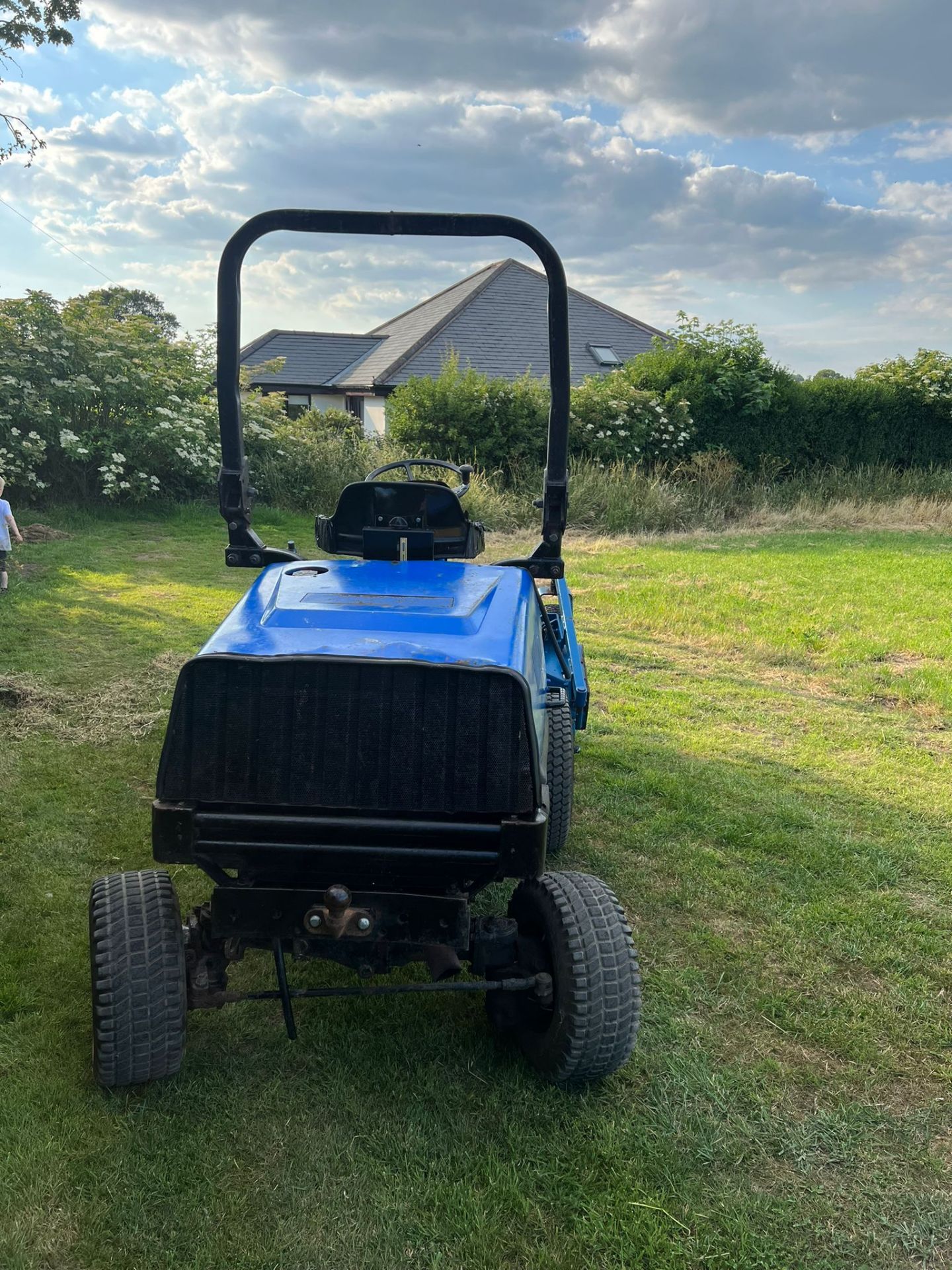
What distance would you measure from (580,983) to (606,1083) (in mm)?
389

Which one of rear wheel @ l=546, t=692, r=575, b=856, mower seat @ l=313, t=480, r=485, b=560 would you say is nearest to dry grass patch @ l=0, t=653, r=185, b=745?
mower seat @ l=313, t=480, r=485, b=560

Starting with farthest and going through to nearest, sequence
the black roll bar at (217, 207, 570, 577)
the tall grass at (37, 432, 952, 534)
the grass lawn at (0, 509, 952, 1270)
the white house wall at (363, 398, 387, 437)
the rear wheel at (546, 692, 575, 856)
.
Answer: the white house wall at (363, 398, 387, 437), the tall grass at (37, 432, 952, 534), the rear wheel at (546, 692, 575, 856), the black roll bar at (217, 207, 570, 577), the grass lawn at (0, 509, 952, 1270)

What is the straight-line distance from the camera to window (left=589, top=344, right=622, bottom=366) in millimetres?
22312

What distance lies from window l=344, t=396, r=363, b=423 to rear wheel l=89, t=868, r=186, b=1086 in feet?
77.1

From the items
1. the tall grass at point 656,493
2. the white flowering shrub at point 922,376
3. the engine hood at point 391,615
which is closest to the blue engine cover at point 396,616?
the engine hood at point 391,615

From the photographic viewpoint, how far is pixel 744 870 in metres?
3.88

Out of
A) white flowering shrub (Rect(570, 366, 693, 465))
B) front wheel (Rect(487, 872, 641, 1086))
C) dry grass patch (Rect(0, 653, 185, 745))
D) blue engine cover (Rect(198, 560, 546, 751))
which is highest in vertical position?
white flowering shrub (Rect(570, 366, 693, 465))

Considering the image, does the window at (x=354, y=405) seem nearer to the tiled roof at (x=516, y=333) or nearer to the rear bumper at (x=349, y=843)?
the tiled roof at (x=516, y=333)

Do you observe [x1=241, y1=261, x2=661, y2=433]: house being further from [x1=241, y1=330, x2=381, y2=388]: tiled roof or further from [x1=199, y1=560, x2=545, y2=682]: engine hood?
[x1=199, y1=560, x2=545, y2=682]: engine hood

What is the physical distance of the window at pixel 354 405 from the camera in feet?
82.6

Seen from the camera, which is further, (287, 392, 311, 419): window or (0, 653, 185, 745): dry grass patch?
(287, 392, 311, 419): window

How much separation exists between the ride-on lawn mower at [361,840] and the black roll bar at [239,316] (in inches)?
24.6

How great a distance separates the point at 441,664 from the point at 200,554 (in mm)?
9258

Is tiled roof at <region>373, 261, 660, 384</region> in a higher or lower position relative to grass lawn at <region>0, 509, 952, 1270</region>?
higher
